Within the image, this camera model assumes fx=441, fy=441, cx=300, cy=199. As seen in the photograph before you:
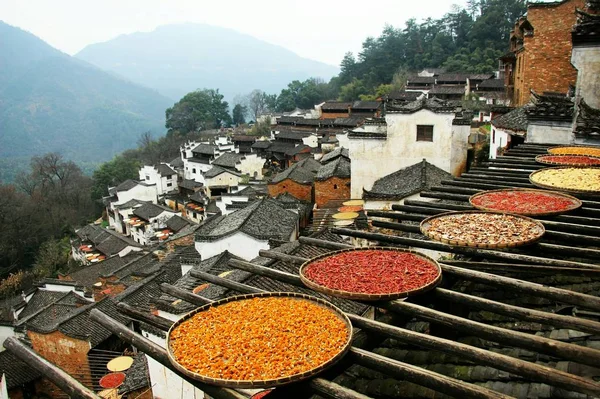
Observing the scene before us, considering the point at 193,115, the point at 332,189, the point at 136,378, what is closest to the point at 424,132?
the point at 332,189

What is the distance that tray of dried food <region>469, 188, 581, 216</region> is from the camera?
488 centimetres

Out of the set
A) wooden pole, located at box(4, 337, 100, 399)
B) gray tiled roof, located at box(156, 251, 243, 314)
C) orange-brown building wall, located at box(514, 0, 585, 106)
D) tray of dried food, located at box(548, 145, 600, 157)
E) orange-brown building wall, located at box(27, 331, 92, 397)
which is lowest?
orange-brown building wall, located at box(27, 331, 92, 397)

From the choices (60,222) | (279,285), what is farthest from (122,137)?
(279,285)

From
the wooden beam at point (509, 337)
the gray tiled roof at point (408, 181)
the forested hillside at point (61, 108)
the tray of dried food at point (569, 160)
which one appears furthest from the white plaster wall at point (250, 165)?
the forested hillside at point (61, 108)

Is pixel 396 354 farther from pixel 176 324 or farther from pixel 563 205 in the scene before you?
pixel 563 205

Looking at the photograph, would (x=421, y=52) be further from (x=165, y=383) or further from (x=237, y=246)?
(x=165, y=383)

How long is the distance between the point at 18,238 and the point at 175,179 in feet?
57.7

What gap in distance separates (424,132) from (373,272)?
56.1 ft

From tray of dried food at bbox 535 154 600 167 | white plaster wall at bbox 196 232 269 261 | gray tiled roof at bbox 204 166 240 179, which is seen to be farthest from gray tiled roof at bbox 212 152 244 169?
tray of dried food at bbox 535 154 600 167

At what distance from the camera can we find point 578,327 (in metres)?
2.64

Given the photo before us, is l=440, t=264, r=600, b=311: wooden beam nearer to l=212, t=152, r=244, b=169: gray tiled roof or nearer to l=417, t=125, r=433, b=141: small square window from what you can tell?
l=417, t=125, r=433, b=141: small square window

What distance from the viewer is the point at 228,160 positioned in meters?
46.7

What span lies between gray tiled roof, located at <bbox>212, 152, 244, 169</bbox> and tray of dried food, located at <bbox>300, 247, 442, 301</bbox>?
139ft

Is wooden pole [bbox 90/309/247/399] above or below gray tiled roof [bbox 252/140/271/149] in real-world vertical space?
above
